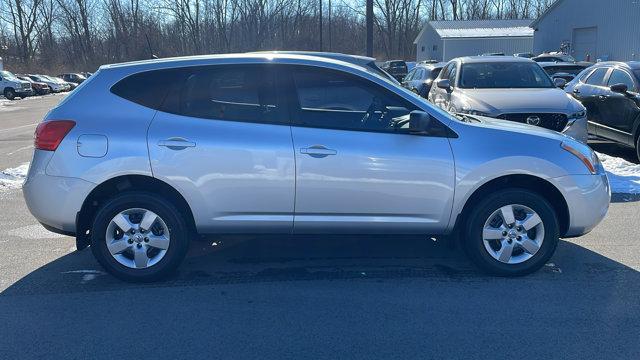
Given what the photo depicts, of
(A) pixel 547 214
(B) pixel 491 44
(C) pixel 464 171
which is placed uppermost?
(B) pixel 491 44

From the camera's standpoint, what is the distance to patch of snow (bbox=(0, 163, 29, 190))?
8.35 metres

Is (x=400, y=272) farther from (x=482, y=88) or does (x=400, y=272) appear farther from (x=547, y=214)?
(x=482, y=88)

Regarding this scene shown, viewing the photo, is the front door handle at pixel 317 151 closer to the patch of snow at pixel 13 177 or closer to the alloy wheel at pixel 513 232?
the alloy wheel at pixel 513 232

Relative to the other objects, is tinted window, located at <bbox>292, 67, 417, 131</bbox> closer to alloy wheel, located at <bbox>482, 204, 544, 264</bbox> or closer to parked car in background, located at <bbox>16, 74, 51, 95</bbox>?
alloy wheel, located at <bbox>482, 204, 544, 264</bbox>

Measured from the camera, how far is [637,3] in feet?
97.6

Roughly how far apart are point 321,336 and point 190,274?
61.1 inches

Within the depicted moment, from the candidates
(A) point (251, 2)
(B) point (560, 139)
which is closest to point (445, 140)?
(B) point (560, 139)

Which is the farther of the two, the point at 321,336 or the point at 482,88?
the point at 482,88

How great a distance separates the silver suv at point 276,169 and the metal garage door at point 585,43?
33.1 meters

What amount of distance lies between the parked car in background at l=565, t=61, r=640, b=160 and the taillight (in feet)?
27.6

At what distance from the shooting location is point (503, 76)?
1011 cm

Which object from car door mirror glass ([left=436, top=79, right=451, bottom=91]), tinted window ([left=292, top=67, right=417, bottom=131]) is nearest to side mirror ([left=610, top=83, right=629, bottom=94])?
car door mirror glass ([left=436, top=79, right=451, bottom=91])

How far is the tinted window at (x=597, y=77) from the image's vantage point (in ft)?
34.9

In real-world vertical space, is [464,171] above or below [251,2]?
below
